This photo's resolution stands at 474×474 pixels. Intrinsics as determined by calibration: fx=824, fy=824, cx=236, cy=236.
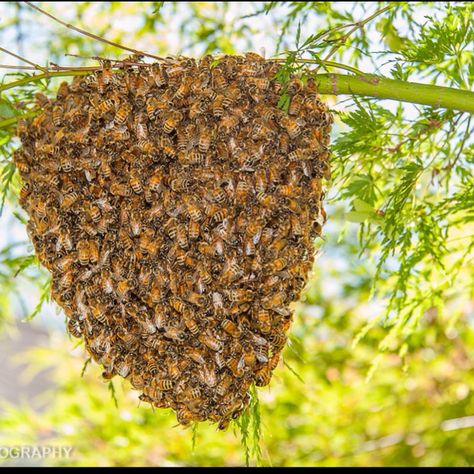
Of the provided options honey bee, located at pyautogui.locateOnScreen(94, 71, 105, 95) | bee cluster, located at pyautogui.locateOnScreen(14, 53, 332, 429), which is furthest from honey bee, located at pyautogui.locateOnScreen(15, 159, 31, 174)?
honey bee, located at pyautogui.locateOnScreen(94, 71, 105, 95)

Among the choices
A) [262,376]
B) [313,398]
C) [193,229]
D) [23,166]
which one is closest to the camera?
[193,229]

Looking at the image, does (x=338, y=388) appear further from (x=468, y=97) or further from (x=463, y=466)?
(x=468, y=97)

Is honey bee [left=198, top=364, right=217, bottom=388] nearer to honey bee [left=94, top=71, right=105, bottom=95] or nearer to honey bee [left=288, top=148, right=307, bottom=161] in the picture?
honey bee [left=288, top=148, right=307, bottom=161]

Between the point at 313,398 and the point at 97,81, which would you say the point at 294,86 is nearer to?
the point at 97,81

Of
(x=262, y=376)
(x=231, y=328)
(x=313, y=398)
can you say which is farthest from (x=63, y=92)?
(x=313, y=398)

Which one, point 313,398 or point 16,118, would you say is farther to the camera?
point 313,398

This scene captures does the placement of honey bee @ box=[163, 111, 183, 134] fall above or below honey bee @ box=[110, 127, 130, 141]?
below

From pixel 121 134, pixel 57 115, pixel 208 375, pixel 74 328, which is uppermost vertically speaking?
pixel 57 115

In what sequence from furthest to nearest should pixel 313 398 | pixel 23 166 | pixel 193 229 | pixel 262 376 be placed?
1. pixel 313 398
2. pixel 23 166
3. pixel 262 376
4. pixel 193 229

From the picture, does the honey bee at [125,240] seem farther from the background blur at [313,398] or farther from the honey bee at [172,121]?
the background blur at [313,398]
